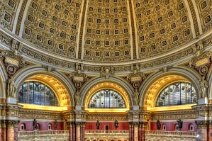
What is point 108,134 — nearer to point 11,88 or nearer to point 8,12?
point 11,88

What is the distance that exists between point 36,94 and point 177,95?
18430mm

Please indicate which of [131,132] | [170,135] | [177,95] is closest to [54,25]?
[131,132]

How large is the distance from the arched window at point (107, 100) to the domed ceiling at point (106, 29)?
5.03 metres

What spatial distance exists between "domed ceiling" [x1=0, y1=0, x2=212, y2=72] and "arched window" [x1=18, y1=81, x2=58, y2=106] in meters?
4.09

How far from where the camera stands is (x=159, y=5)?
34688mm

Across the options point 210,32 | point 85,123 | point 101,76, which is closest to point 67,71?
point 101,76

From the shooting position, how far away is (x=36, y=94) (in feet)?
118

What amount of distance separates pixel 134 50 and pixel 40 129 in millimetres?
16296

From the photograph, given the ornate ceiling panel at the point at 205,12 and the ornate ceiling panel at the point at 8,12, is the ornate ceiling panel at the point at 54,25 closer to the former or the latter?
the ornate ceiling panel at the point at 8,12

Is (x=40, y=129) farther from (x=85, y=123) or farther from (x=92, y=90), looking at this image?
(x=92, y=90)

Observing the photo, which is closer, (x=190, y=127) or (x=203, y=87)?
(x=203, y=87)

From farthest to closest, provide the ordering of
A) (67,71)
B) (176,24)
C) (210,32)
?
(67,71), (176,24), (210,32)

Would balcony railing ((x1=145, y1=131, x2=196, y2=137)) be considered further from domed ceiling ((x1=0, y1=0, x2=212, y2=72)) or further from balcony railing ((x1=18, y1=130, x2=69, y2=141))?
balcony railing ((x1=18, y1=130, x2=69, y2=141))

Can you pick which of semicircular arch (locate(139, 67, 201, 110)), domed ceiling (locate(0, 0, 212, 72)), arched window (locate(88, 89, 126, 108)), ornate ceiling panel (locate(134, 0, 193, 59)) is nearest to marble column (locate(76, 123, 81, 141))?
arched window (locate(88, 89, 126, 108))
